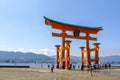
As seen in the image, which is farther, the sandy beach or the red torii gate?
the red torii gate

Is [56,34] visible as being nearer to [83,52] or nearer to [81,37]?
[81,37]

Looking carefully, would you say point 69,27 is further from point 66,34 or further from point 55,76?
point 55,76

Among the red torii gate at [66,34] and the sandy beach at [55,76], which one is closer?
the sandy beach at [55,76]

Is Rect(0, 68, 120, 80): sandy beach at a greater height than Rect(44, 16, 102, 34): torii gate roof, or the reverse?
Rect(44, 16, 102, 34): torii gate roof

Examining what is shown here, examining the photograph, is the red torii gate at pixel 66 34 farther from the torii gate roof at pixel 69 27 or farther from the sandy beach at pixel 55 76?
the sandy beach at pixel 55 76

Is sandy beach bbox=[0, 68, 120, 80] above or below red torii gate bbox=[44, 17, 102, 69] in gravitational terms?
below

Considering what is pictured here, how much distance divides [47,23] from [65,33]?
4.29 meters

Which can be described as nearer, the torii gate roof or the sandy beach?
the sandy beach

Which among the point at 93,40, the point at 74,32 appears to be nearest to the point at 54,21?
the point at 74,32

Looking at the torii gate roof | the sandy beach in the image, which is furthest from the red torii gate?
the sandy beach

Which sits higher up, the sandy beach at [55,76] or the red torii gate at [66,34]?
the red torii gate at [66,34]

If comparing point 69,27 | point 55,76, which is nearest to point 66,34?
point 69,27

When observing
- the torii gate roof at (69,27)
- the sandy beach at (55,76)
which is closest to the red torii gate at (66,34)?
the torii gate roof at (69,27)

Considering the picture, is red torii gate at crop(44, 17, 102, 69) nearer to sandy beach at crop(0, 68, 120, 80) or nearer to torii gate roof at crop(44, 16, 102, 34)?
torii gate roof at crop(44, 16, 102, 34)
